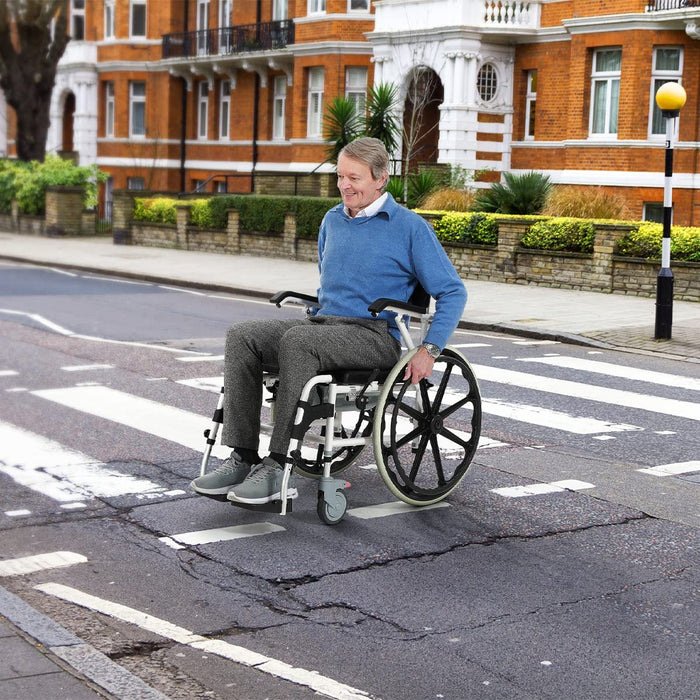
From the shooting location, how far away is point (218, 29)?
4028 cm

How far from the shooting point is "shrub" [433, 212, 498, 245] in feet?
67.3

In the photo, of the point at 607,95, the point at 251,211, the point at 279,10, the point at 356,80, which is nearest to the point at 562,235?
the point at 607,95

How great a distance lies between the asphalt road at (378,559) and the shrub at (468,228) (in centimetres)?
1103

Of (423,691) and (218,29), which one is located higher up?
(218,29)

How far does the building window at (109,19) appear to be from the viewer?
44.9 metres

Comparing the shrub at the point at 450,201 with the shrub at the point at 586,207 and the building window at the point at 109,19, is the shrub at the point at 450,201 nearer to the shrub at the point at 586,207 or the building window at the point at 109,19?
the shrub at the point at 586,207

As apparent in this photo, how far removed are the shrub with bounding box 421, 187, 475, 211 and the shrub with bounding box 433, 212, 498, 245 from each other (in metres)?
1.40

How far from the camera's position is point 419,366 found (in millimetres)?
5938

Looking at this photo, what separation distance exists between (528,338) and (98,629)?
9.84 m

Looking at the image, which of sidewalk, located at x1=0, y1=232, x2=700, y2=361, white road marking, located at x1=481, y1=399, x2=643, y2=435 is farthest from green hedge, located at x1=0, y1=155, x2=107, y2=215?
white road marking, located at x1=481, y1=399, x2=643, y2=435

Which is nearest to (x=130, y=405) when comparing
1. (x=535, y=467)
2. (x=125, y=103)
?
(x=535, y=467)

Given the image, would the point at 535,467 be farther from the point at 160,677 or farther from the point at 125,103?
the point at 125,103

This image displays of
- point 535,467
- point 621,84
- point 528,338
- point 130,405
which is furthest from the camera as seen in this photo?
point 621,84

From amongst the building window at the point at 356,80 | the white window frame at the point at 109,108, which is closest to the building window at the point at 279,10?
the building window at the point at 356,80
